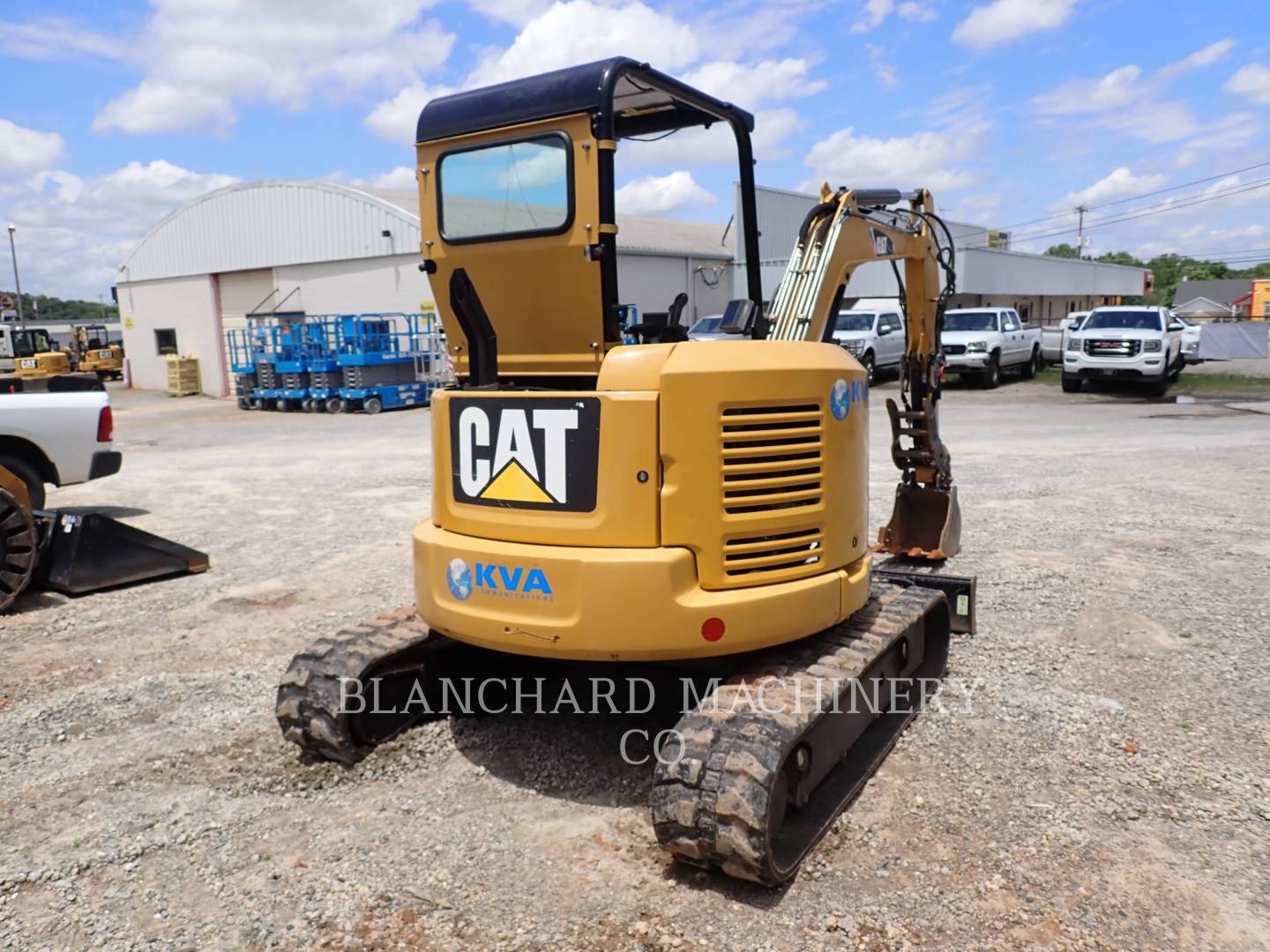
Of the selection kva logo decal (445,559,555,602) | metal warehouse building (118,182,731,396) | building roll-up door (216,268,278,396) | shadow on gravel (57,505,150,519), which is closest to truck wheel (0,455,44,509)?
shadow on gravel (57,505,150,519)

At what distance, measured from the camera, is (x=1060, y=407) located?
19.6 metres

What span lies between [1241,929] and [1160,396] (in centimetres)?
2081

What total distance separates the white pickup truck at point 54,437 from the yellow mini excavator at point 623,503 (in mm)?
5704

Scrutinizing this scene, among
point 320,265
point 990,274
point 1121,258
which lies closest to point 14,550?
point 320,265

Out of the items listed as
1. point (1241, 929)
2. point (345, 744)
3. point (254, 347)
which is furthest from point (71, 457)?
point (254, 347)

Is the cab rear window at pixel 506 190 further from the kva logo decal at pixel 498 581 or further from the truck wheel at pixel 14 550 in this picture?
the truck wheel at pixel 14 550

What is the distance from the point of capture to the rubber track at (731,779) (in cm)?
327

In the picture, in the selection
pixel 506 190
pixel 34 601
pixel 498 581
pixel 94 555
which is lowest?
pixel 34 601

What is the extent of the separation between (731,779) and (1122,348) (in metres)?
20.7

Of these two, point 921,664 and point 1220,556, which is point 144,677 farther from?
point 1220,556

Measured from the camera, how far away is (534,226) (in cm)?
408

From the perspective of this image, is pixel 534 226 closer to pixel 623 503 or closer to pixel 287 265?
pixel 623 503

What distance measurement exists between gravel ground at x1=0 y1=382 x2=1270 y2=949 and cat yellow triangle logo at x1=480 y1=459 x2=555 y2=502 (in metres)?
1.31

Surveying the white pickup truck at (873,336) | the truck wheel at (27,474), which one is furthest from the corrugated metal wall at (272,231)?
the truck wheel at (27,474)
